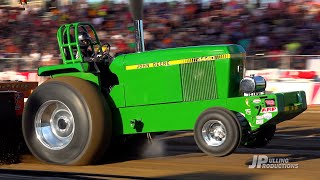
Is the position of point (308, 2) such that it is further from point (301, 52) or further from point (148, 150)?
point (148, 150)

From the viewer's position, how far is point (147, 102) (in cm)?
578

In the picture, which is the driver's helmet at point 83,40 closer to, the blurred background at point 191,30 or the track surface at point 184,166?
the track surface at point 184,166

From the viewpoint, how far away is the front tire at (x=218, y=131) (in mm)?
5102

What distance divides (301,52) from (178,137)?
6.64 m

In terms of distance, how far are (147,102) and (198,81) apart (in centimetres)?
57

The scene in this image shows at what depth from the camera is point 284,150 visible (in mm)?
6672

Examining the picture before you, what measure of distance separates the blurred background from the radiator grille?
24.9 ft

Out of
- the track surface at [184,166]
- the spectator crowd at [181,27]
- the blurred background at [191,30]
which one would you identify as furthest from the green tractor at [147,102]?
the spectator crowd at [181,27]

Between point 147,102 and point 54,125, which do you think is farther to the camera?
point 54,125

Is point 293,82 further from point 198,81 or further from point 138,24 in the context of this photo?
point 198,81

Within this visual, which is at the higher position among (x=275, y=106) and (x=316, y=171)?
(x=275, y=106)

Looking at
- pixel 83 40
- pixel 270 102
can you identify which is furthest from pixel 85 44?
pixel 270 102

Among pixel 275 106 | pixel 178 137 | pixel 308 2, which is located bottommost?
pixel 178 137

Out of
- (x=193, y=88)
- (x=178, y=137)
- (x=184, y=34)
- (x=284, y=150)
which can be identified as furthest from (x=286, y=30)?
(x=193, y=88)
